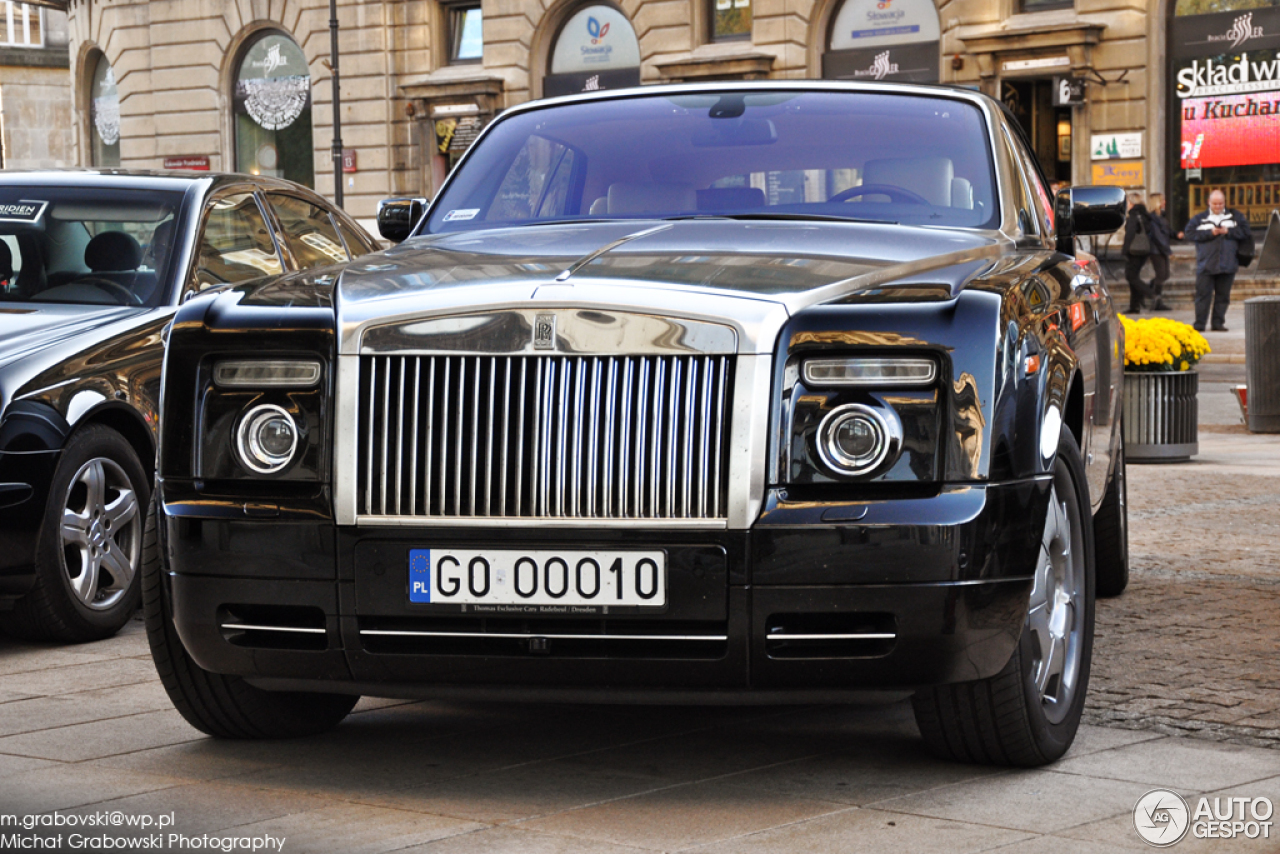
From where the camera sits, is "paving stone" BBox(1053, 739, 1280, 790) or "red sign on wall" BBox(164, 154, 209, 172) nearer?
"paving stone" BBox(1053, 739, 1280, 790)

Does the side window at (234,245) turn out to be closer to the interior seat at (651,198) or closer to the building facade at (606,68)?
the interior seat at (651,198)

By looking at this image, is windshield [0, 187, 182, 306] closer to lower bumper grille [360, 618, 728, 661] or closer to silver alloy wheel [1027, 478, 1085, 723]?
lower bumper grille [360, 618, 728, 661]

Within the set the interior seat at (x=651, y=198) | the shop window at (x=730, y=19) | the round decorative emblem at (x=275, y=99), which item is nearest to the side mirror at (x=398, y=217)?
the interior seat at (x=651, y=198)

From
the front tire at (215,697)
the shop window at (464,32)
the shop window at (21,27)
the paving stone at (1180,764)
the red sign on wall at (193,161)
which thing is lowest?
the paving stone at (1180,764)

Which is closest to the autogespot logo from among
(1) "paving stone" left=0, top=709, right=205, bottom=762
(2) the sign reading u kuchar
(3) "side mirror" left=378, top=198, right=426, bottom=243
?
(1) "paving stone" left=0, top=709, right=205, bottom=762

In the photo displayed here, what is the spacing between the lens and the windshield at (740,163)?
5.11 meters

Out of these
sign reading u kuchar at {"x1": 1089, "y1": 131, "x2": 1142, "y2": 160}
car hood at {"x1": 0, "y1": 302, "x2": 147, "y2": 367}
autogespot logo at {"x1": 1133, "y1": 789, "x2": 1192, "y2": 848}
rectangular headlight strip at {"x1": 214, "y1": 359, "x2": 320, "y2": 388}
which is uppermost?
sign reading u kuchar at {"x1": 1089, "y1": 131, "x2": 1142, "y2": 160}

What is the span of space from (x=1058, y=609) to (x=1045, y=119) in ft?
90.7

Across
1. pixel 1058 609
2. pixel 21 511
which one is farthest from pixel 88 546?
pixel 1058 609

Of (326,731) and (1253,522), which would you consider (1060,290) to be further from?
(1253,522)

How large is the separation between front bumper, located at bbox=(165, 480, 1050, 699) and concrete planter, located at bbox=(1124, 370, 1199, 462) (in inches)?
334

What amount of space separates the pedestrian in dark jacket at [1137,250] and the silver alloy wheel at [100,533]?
68.5ft

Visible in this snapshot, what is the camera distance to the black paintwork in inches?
145

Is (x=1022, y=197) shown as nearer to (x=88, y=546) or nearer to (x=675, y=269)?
(x=675, y=269)
